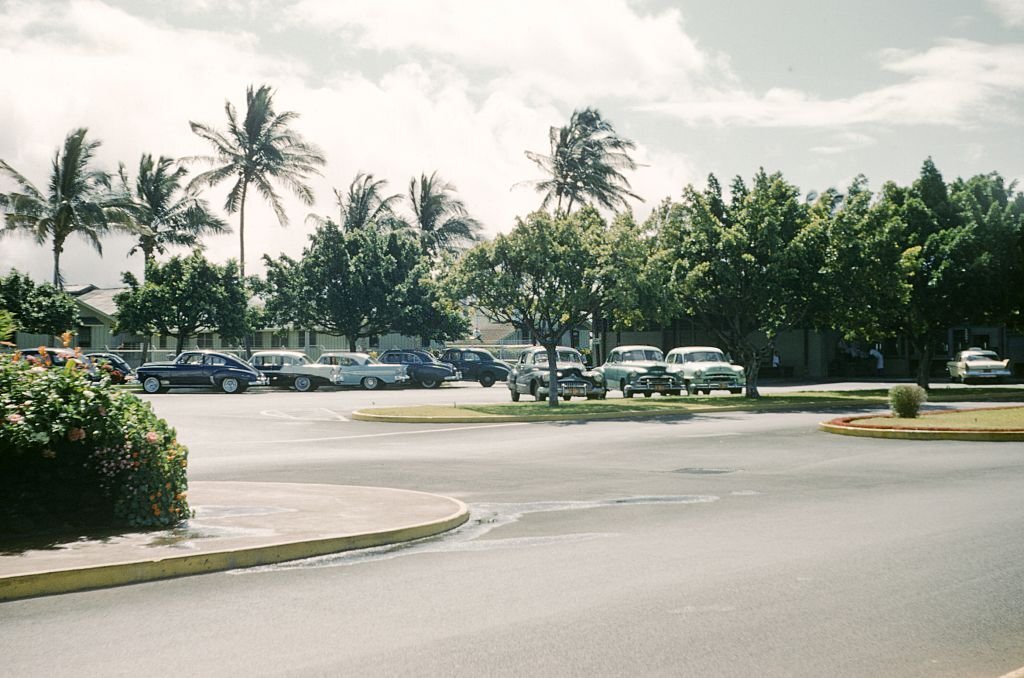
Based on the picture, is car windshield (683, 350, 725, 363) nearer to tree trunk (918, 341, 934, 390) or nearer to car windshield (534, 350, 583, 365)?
car windshield (534, 350, 583, 365)

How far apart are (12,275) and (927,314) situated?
42261 millimetres

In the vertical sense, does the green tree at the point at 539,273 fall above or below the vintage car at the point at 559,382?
above

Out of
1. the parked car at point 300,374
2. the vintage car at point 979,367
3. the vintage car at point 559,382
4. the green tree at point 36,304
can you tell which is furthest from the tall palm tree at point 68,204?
the vintage car at point 979,367

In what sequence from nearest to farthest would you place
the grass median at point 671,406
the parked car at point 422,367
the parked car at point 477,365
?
the grass median at point 671,406
the parked car at point 422,367
the parked car at point 477,365

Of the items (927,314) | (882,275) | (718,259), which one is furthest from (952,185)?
(718,259)

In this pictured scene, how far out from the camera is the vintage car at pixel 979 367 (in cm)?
4278

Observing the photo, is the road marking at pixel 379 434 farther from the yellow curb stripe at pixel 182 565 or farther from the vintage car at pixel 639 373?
the yellow curb stripe at pixel 182 565

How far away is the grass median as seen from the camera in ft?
83.1

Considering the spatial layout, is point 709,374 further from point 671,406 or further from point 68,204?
point 68,204

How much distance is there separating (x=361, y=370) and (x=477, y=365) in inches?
260

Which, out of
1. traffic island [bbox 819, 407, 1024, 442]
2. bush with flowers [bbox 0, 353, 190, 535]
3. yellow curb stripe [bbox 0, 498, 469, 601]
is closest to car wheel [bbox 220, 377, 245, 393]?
traffic island [bbox 819, 407, 1024, 442]

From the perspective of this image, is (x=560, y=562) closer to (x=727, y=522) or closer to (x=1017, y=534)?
(x=727, y=522)

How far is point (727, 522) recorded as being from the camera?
9.58 metres

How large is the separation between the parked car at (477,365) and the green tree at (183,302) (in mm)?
11531
